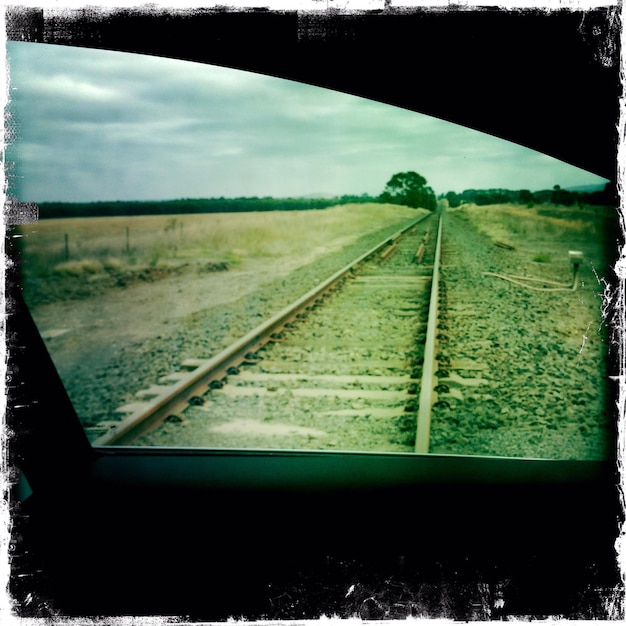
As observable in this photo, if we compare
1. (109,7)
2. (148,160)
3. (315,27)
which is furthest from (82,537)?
(148,160)

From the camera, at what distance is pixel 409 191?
11.9 meters

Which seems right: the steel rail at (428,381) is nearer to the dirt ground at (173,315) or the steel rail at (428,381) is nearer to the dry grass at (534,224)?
the dirt ground at (173,315)

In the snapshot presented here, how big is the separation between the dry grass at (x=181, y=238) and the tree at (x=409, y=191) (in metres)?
0.58

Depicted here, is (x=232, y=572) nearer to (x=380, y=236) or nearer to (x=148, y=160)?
(x=148, y=160)

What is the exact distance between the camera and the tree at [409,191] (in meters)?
9.45

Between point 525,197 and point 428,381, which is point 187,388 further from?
point 525,197

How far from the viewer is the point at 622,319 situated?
1.87 meters

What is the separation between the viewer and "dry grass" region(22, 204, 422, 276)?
936cm

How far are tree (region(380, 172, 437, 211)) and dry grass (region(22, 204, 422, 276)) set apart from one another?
583 millimetres

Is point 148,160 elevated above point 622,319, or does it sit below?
above

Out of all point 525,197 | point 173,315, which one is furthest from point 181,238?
point 525,197

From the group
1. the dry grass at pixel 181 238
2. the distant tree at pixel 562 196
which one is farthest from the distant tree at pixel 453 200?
the distant tree at pixel 562 196

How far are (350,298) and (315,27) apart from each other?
522cm

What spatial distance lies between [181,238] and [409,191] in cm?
462
